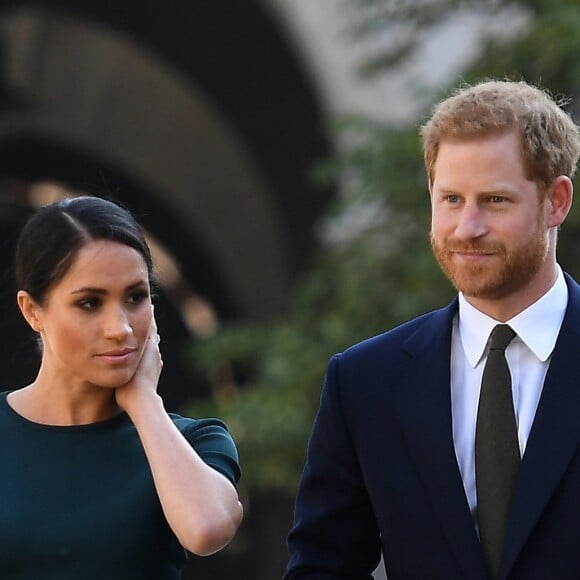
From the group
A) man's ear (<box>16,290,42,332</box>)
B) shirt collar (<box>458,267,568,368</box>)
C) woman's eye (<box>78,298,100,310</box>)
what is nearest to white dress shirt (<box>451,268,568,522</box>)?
shirt collar (<box>458,267,568,368</box>)

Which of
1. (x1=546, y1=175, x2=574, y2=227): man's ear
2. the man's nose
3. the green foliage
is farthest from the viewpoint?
the green foliage

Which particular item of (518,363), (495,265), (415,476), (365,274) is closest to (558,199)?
(495,265)

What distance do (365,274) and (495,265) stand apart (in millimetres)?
5412

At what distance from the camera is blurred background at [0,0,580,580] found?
923 centimetres

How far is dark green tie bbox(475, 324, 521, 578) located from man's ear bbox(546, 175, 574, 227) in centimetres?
27

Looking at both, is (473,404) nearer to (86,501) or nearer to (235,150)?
(86,501)

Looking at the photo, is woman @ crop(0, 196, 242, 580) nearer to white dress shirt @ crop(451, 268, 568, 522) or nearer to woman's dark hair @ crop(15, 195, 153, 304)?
woman's dark hair @ crop(15, 195, 153, 304)

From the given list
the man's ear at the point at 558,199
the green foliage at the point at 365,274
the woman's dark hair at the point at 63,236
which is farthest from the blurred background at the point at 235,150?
the man's ear at the point at 558,199

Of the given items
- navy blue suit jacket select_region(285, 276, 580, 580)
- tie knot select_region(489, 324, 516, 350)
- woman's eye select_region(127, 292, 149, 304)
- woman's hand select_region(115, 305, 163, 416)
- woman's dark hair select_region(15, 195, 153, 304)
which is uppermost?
woman's dark hair select_region(15, 195, 153, 304)

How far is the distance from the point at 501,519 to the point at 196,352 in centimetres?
601

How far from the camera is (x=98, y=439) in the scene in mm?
3846

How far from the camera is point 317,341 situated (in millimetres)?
9172

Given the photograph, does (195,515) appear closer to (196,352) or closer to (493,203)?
(493,203)

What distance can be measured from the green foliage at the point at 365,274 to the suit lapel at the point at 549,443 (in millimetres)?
4377
